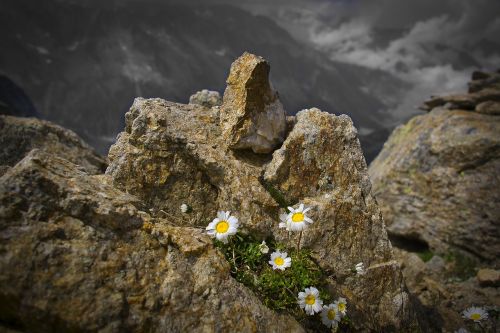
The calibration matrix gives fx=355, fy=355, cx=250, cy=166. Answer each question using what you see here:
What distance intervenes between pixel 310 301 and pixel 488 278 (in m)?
9.49

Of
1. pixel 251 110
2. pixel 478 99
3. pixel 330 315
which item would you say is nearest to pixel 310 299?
pixel 330 315

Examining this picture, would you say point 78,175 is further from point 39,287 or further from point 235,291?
point 235,291

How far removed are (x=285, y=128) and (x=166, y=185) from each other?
2.96m

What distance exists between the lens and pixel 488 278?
11.7 meters

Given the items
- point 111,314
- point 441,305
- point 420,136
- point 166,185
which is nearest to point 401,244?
point 420,136

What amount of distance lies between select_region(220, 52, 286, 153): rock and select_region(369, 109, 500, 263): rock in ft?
33.8

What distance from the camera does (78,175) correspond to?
5.47m

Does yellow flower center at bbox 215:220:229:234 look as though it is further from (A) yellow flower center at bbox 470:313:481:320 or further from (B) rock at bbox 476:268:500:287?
(B) rock at bbox 476:268:500:287

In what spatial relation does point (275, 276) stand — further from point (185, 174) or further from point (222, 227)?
point (185, 174)

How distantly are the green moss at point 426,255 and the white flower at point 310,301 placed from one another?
10728 millimetres

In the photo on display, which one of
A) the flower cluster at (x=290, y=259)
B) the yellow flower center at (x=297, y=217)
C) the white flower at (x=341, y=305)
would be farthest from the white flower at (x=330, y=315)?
the yellow flower center at (x=297, y=217)

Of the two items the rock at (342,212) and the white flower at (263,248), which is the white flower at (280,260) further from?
the rock at (342,212)

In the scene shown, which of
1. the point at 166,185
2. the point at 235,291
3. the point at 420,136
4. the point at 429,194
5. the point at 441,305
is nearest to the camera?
the point at 235,291

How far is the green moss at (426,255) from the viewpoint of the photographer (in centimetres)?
1423
